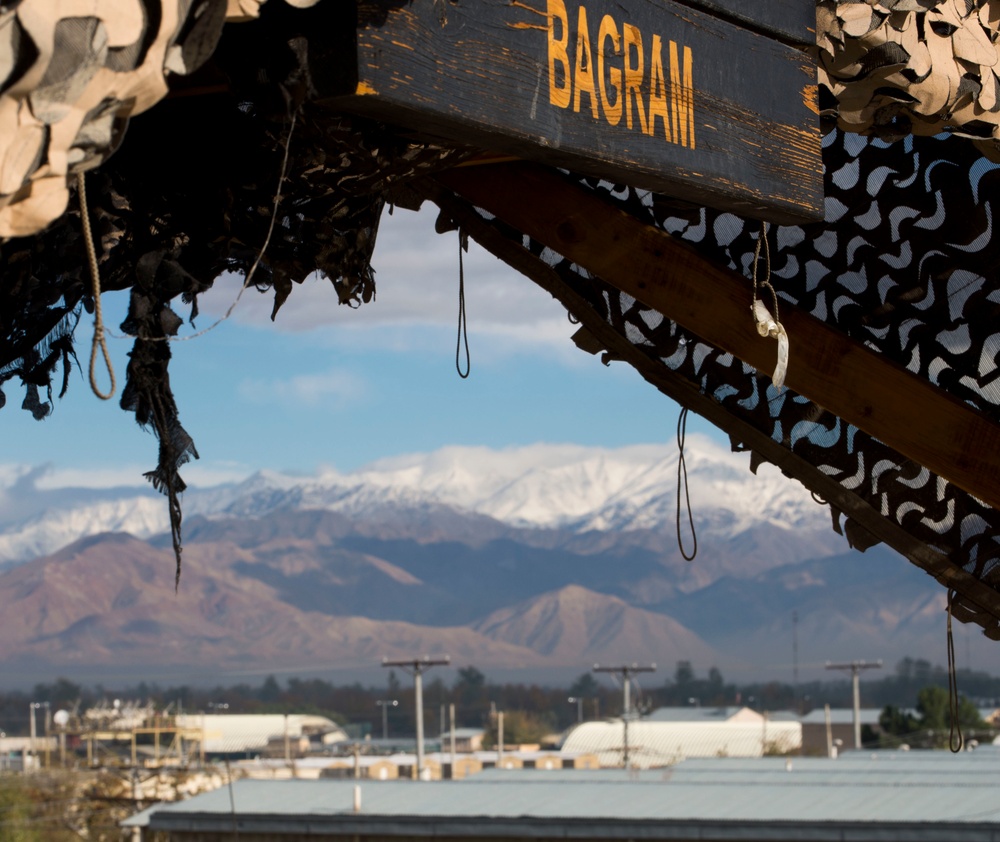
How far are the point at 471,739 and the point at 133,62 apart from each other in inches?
3380

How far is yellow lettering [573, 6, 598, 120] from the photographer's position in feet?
5.87

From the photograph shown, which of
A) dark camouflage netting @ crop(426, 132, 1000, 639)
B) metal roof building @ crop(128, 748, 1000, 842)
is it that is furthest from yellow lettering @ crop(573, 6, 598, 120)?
metal roof building @ crop(128, 748, 1000, 842)

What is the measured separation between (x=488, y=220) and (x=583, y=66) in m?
1.12

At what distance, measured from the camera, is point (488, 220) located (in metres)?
2.91

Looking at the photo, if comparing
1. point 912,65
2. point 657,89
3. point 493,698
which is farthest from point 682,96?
point 493,698

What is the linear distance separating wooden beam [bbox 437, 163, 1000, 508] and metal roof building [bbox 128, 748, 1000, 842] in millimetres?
12204

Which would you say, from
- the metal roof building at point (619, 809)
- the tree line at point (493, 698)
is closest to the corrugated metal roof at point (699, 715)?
the tree line at point (493, 698)

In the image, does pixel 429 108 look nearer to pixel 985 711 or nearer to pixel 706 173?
pixel 706 173

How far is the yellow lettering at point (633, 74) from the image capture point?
185 centimetres

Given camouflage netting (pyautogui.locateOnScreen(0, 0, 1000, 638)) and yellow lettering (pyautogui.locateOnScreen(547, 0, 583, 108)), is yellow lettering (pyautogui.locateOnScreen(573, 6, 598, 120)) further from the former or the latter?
camouflage netting (pyautogui.locateOnScreen(0, 0, 1000, 638))

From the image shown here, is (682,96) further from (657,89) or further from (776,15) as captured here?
(776,15)

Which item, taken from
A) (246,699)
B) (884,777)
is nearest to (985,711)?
(246,699)

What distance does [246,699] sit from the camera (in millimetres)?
148000

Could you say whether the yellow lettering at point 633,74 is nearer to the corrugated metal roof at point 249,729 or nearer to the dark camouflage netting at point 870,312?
the dark camouflage netting at point 870,312
